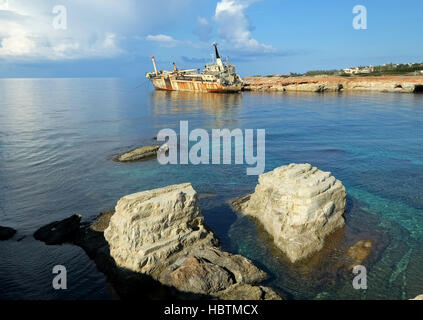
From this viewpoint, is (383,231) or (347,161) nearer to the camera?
(383,231)

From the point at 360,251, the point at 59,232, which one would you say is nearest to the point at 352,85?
the point at 360,251

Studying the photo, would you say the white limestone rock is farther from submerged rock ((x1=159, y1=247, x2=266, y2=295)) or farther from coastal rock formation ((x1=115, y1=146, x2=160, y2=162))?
coastal rock formation ((x1=115, y1=146, x2=160, y2=162))

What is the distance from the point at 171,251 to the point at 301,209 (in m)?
6.05

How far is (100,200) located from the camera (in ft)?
62.3

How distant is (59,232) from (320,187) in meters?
13.0

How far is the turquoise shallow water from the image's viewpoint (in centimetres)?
1130

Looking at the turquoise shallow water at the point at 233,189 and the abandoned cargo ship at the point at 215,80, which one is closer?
the turquoise shallow water at the point at 233,189

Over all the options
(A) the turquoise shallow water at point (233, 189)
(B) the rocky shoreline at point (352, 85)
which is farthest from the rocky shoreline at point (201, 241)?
(B) the rocky shoreline at point (352, 85)

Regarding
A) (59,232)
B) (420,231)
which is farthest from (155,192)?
(420,231)

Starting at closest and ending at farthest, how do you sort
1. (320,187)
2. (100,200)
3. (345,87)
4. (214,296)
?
(214,296) → (320,187) → (100,200) → (345,87)

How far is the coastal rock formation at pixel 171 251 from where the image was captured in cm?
1012

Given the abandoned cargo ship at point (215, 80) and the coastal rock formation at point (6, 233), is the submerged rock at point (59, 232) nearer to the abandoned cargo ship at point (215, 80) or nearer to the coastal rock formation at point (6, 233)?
the coastal rock formation at point (6, 233)

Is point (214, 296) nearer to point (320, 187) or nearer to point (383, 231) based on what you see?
point (320, 187)

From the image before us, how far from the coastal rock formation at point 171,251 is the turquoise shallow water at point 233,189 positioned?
1.47 meters
